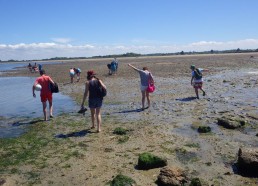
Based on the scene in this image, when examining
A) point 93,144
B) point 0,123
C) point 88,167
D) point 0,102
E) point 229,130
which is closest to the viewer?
point 88,167

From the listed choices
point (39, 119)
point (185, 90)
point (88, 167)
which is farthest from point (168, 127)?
point (185, 90)

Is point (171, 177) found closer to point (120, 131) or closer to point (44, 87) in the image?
point (120, 131)

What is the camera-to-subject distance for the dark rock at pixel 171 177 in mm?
6559

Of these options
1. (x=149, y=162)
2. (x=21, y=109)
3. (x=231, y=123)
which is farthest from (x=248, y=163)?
(x=21, y=109)

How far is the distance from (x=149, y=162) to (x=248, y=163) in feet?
6.99

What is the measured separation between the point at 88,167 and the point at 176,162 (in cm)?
211

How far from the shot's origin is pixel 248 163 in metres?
7.10

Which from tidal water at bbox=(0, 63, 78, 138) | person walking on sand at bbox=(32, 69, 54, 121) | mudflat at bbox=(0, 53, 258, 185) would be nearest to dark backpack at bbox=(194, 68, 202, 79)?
mudflat at bbox=(0, 53, 258, 185)

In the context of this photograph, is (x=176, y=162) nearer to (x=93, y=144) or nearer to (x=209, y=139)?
(x=209, y=139)

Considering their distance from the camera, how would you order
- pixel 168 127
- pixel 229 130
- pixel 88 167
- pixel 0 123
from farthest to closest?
pixel 0 123 → pixel 168 127 → pixel 229 130 → pixel 88 167

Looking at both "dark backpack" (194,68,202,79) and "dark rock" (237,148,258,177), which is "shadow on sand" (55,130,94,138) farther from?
"dark backpack" (194,68,202,79)

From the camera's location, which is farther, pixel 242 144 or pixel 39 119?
pixel 39 119

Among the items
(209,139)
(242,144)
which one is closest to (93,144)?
(209,139)

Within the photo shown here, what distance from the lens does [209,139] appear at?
9.76 meters
